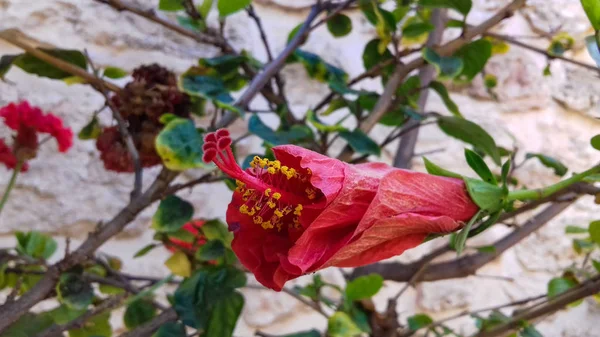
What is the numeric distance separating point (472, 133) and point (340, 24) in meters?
0.24

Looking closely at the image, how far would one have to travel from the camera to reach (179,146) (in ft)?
1.57

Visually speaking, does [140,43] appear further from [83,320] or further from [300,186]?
[300,186]

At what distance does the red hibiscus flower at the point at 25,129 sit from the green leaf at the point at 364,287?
14.8 inches

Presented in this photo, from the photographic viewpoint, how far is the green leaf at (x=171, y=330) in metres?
0.49

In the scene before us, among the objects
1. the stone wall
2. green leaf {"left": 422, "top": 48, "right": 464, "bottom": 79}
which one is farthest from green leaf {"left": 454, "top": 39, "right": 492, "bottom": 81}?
the stone wall

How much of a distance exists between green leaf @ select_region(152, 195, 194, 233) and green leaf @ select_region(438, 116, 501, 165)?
1.00ft

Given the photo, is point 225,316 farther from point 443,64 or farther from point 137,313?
point 443,64

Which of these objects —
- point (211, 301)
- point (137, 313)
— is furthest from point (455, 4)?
point (137, 313)

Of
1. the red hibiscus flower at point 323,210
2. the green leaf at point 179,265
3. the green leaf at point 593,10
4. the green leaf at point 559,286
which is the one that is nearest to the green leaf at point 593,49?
the green leaf at point 593,10

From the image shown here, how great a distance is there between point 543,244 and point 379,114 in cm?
69

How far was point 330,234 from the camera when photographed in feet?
0.95

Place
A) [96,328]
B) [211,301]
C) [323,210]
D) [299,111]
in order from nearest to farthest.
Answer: [323,210]
[211,301]
[96,328]
[299,111]

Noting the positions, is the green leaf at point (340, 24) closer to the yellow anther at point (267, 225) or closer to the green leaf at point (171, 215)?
the green leaf at point (171, 215)

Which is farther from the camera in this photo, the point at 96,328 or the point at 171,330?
the point at 96,328
